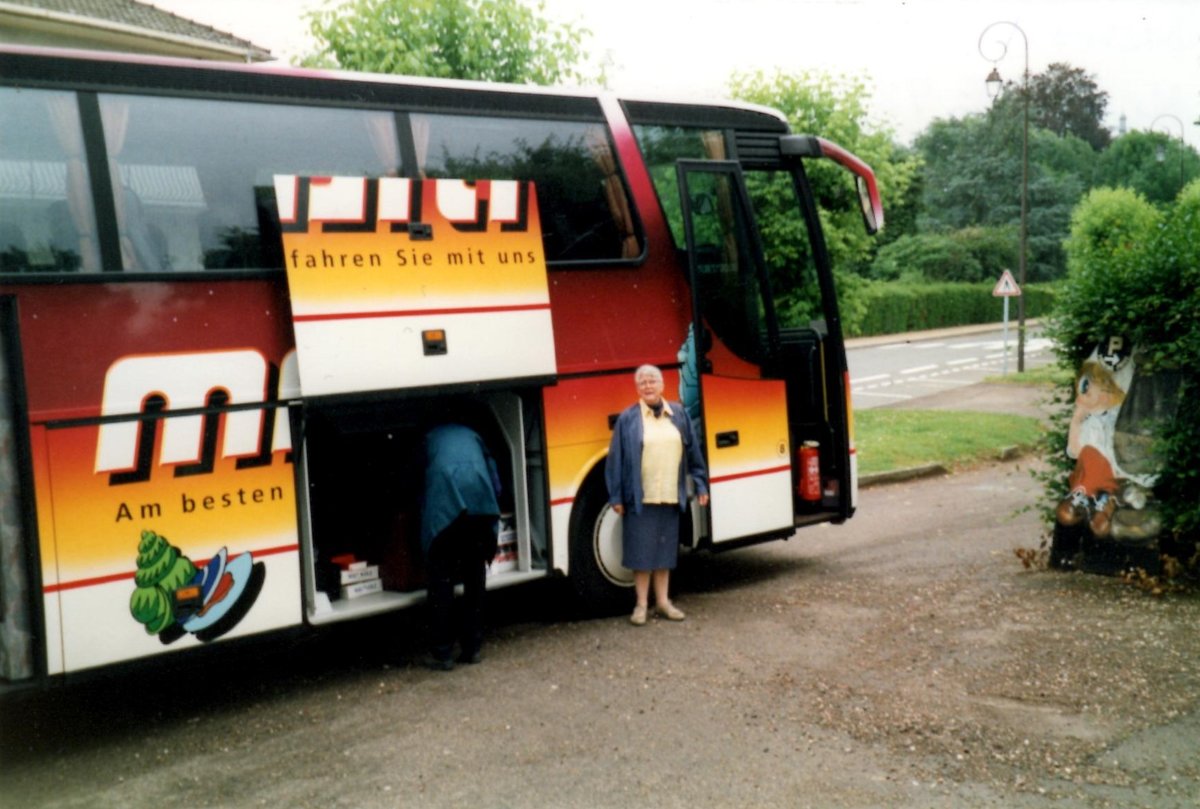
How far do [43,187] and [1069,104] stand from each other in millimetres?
75587

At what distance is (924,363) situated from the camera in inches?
1347

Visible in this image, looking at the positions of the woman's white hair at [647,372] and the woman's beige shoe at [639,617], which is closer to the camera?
the woman's white hair at [647,372]

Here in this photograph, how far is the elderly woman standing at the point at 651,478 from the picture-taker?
7.91 meters

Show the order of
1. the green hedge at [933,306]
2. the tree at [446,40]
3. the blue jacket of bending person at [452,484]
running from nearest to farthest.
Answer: the blue jacket of bending person at [452,484]
the tree at [446,40]
the green hedge at [933,306]

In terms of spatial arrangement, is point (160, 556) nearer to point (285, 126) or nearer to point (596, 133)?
point (285, 126)

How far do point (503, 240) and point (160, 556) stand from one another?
2724mm

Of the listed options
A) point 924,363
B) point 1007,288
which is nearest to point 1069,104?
point 924,363

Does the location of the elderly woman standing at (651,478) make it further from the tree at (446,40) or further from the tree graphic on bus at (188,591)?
the tree at (446,40)

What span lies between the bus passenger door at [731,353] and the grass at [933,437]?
223 inches

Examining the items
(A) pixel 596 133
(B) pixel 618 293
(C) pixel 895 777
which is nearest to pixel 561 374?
(B) pixel 618 293

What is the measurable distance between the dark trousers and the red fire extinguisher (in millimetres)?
3107

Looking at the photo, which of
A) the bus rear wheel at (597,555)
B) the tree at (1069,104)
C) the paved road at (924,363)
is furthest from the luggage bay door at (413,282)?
the tree at (1069,104)

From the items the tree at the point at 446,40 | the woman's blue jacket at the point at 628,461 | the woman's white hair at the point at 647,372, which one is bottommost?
the woman's blue jacket at the point at 628,461

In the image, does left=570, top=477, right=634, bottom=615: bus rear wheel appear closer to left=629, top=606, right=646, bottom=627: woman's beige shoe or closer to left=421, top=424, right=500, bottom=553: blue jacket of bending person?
left=629, top=606, right=646, bottom=627: woman's beige shoe
